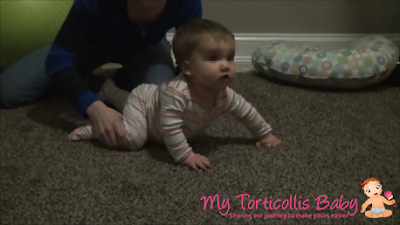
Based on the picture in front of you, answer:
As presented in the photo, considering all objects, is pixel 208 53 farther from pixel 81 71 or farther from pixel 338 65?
pixel 338 65

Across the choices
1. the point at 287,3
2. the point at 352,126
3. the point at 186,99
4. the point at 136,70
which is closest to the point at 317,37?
the point at 287,3

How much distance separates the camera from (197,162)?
85 centimetres

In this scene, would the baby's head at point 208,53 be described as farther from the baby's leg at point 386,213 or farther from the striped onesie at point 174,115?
the baby's leg at point 386,213

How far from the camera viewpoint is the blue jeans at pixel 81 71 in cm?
119

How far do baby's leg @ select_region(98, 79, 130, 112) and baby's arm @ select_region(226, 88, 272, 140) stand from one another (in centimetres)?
34

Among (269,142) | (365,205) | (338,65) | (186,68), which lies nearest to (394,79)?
(338,65)

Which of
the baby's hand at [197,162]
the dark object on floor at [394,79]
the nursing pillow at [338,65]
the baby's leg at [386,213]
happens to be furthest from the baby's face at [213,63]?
the dark object on floor at [394,79]

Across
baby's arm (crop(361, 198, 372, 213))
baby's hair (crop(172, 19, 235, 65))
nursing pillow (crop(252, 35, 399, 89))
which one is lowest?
nursing pillow (crop(252, 35, 399, 89))

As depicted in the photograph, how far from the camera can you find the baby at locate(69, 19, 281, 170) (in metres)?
0.81

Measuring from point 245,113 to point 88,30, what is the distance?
0.47 metres

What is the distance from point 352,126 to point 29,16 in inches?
43.9

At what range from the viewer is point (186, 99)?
0.84 meters

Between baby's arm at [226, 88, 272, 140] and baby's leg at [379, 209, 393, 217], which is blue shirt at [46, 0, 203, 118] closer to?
baby's arm at [226, 88, 272, 140]

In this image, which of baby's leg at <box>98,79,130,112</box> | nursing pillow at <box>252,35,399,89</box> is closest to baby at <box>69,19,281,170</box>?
baby's leg at <box>98,79,130,112</box>
